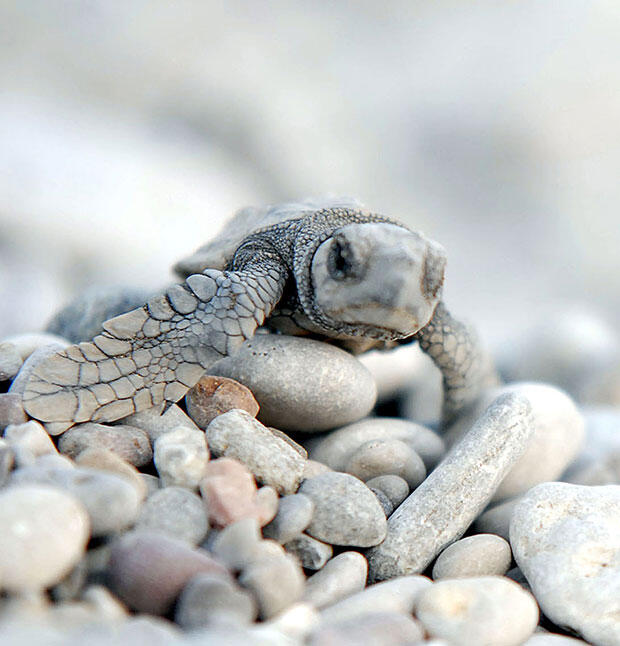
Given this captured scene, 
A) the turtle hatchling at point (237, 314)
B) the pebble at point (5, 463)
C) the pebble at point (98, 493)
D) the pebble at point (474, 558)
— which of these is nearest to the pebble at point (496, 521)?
the pebble at point (474, 558)

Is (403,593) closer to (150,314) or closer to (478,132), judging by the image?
(150,314)

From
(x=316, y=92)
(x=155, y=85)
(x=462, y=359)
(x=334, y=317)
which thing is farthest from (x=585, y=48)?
(x=334, y=317)

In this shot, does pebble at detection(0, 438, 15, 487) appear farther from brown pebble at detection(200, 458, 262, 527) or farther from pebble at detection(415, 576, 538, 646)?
pebble at detection(415, 576, 538, 646)

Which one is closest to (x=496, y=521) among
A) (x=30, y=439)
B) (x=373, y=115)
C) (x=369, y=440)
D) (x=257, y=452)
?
(x=369, y=440)

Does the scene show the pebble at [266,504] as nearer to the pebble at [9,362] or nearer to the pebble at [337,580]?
the pebble at [337,580]

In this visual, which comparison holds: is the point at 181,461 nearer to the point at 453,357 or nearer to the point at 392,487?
the point at 392,487

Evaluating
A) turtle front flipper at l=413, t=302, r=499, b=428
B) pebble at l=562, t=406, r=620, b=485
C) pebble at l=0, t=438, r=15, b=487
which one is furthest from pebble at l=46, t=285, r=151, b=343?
pebble at l=562, t=406, r=620, b=485
